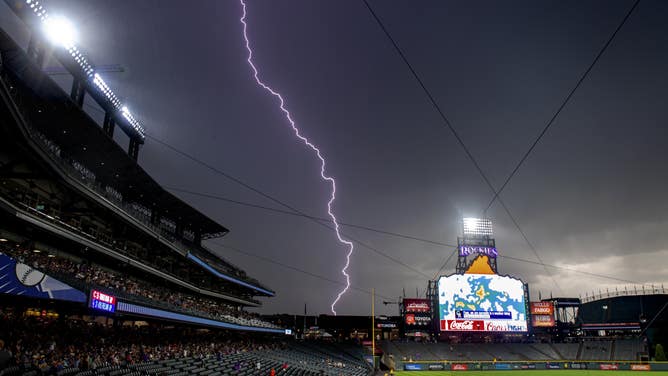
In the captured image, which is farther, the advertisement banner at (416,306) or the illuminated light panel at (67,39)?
the advertisement banner at (416,306)

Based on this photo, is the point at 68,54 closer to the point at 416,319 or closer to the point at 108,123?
the point at 108,123

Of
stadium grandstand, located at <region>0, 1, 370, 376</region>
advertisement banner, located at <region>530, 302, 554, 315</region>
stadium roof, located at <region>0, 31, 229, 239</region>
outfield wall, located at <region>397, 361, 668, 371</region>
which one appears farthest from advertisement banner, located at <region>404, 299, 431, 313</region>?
stadium roof, located at <region>0, 31, 229, 239</region>

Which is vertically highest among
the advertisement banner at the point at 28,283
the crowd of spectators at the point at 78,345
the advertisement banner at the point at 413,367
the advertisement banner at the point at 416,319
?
the advertisement banner at the point at 28,283

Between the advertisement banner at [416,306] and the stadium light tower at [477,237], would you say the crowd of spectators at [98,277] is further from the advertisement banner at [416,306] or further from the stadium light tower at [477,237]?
the stadium light tower at [477,237]

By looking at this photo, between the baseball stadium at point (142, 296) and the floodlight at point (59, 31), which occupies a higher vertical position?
the floodlight at point (59, 31)

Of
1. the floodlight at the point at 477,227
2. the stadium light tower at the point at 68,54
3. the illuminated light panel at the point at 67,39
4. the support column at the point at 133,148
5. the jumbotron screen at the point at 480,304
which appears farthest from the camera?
the floodlight at the point at 477,227

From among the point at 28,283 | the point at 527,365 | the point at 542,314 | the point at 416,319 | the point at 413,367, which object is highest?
the point at 28,283

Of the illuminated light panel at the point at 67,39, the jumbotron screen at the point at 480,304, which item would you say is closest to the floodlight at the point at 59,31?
the illuminated light panel at the point at 67,39

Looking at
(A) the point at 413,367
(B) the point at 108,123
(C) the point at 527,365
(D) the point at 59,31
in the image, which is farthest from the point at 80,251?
(C) the point at 527,365
